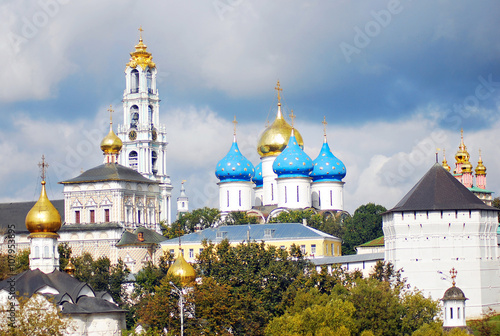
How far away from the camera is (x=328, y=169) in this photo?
89.4m

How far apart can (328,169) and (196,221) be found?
10502mm

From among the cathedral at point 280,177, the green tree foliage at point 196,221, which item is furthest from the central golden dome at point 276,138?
the green tree foliage at point 196,221

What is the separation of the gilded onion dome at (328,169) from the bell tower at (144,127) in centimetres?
1783

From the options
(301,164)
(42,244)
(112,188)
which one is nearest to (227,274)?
(42,244)

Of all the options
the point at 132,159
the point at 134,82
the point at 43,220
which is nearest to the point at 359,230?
the point at 132,159

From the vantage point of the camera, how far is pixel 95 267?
6694 centimetres

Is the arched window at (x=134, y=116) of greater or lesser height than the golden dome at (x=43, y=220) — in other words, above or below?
above

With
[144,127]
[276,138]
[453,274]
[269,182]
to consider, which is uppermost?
[144,127]

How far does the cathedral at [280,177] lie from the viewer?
87.0 meters

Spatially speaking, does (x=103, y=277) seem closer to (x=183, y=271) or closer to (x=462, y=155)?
(x=183, y=271)

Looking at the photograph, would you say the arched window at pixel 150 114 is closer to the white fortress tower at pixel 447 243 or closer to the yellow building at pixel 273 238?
the yellow building at pixel 273 238

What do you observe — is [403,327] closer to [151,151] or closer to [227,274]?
[227,274]

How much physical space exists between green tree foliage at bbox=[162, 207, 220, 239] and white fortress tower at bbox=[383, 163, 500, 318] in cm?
2815

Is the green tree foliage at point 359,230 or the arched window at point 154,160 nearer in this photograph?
the green tree foliage at point 359,230
